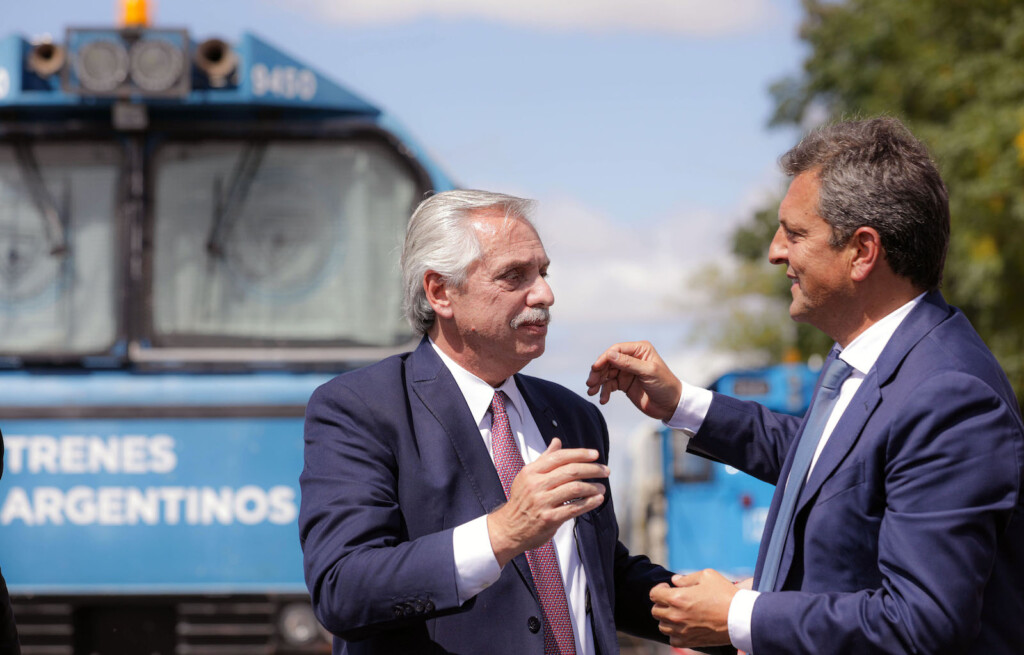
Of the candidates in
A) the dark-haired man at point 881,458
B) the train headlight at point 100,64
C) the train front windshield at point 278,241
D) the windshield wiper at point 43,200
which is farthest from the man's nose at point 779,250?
the windshield wiper at point 43,200

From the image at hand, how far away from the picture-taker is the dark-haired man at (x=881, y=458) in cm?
254

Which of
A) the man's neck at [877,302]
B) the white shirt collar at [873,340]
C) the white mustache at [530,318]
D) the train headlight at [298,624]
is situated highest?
the man's neck at [877,302]

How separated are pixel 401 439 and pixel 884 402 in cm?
104

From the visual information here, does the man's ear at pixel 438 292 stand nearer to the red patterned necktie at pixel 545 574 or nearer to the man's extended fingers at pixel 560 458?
the red patterned necktie at pixel 545 574

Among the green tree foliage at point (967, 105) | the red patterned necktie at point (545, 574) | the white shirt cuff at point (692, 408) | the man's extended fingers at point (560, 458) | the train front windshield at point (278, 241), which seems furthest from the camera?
the green tree foliage at point (967, 105)

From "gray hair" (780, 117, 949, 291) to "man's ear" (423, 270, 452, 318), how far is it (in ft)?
2.94

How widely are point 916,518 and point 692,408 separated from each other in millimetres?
979

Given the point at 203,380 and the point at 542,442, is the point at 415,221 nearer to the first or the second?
the point at 542,442

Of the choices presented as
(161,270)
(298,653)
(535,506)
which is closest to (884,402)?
(535,506)

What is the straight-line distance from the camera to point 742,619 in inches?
107

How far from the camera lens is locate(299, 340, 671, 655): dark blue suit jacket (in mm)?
2697

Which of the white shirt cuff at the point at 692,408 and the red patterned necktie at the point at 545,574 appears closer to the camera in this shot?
the red patterned necktie at the point at 545,574

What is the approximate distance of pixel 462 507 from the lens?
9.64ft

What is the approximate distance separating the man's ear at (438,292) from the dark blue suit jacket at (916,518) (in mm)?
957
